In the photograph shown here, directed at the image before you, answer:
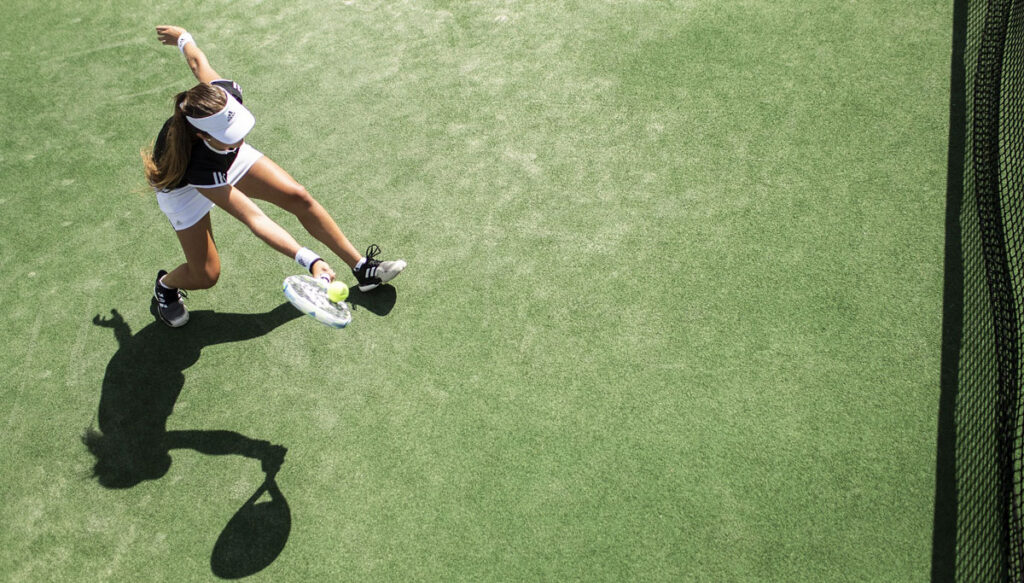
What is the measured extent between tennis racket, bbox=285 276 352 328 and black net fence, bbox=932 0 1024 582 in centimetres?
352

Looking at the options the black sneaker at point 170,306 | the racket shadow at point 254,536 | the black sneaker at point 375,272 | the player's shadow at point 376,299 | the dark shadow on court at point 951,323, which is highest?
the dark shadow on court at point 951,323

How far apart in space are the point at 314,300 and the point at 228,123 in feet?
3.81

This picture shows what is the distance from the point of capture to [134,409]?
4648mm

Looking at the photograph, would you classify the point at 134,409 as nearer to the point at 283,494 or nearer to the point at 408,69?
the point at 283,494

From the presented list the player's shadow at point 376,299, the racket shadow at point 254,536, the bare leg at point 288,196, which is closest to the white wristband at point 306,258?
the bare leg at point 288,196

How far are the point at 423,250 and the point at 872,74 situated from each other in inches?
171

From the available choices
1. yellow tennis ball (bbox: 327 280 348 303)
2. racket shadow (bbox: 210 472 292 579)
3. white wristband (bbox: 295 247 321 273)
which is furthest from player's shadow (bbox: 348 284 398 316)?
racket shadow (bbox: 210 472 292 579)

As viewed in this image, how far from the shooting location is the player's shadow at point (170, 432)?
13.2 feet

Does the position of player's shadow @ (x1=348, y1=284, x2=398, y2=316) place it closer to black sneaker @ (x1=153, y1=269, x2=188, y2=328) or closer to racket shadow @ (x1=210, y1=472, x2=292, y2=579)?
black sneaker @ (x1=153, y1=269, x2=188, y2=328)

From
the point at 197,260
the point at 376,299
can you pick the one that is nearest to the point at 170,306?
the point at 197,260

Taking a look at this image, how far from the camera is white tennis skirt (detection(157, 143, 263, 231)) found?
431cm

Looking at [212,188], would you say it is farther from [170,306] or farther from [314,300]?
[170,306]

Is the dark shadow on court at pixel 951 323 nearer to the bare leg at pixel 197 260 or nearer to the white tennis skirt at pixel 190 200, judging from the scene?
the white tennis skirt at pixel 190 200

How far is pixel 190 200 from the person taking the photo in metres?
4.36
